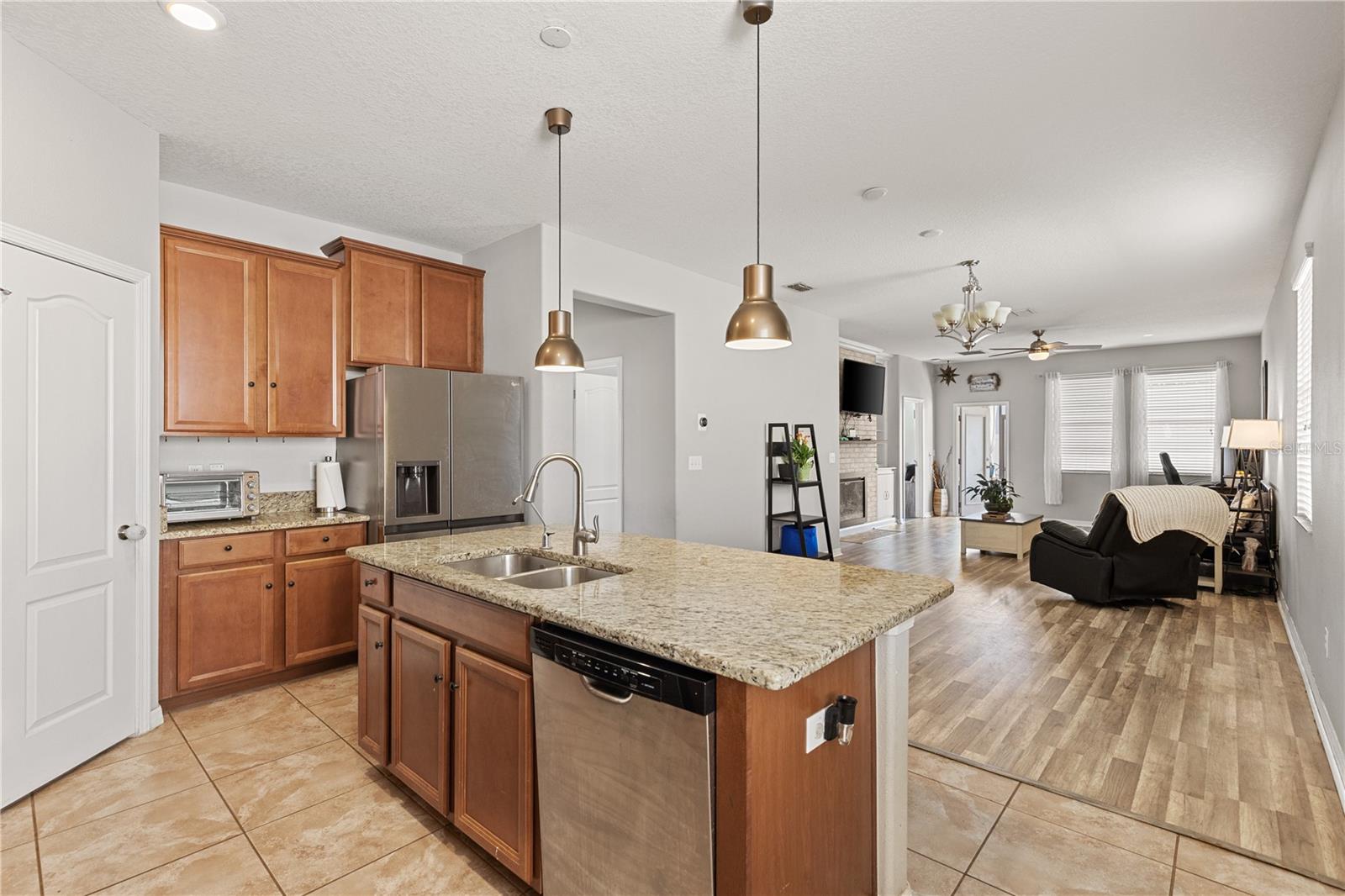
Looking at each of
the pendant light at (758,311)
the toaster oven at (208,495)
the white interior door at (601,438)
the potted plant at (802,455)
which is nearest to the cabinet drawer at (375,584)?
the toaster oven at (208,495)

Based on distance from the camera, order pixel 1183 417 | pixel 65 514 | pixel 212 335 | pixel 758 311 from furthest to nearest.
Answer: pixel 1183 417
pixel 212 335
pixel 65 514
pixel 758 311

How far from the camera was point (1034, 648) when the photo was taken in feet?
13.1

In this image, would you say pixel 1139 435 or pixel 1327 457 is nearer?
pixel 1327 457

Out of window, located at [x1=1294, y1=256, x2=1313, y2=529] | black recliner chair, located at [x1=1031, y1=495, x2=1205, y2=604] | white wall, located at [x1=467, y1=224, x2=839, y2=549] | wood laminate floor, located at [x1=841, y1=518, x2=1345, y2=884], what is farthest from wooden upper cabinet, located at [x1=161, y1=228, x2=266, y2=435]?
black recliner chair, located at [x1=1031, y1=495, x2=1205, y2=604]

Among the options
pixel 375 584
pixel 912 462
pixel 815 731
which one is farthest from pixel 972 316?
pixel 912 462

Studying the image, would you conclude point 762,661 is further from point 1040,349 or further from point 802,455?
point 1040,349

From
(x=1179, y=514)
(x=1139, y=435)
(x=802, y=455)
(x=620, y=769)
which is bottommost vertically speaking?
(x=620, y=769)

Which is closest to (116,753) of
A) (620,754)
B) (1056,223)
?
(620,754)

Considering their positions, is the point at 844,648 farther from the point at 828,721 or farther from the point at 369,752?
the point at 369,752

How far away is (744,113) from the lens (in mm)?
2768

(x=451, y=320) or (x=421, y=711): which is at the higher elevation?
(x=451, y=320)

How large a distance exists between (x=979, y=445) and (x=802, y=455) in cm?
641

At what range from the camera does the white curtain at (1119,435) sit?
30.3 ft

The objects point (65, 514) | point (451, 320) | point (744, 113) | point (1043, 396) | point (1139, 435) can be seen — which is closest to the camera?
point (65, 514)
